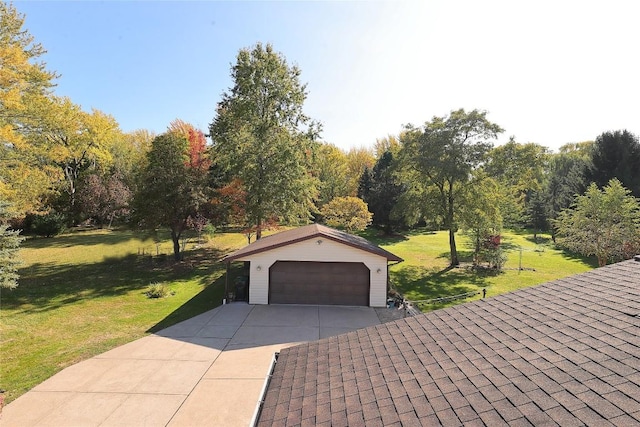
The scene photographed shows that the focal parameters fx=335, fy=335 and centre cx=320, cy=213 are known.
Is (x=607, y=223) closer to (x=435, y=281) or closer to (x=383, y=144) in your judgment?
(x=435, y=281)

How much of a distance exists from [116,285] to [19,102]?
40.0 feet

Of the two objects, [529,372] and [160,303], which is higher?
[529,372]

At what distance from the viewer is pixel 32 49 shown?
22.6m

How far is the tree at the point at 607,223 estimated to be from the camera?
22.1 m

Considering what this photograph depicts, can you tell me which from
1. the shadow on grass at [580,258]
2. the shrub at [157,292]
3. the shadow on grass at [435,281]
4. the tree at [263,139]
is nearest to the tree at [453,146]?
the shadow on grass at [435,281]

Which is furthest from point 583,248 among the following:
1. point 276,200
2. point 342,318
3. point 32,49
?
point 32,49

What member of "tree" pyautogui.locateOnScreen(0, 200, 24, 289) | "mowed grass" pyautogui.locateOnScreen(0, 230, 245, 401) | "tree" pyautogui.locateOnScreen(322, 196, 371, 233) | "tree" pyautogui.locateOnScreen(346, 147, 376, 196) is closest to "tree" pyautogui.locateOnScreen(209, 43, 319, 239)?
"mowed grass" pyautogui.locateOnScreen(0, 230, 245, 401)

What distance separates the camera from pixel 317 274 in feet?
55.2

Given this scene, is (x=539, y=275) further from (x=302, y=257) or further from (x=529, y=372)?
(x=529, y=372)

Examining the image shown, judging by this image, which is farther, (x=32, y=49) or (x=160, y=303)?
(x=32, y=49)

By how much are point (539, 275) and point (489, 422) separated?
975 inches

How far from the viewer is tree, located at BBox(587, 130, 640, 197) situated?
36.8 meters

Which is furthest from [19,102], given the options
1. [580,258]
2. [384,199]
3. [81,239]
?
[580,258]

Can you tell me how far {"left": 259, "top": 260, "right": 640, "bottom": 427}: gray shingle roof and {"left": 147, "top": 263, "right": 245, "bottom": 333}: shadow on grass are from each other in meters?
9.96
